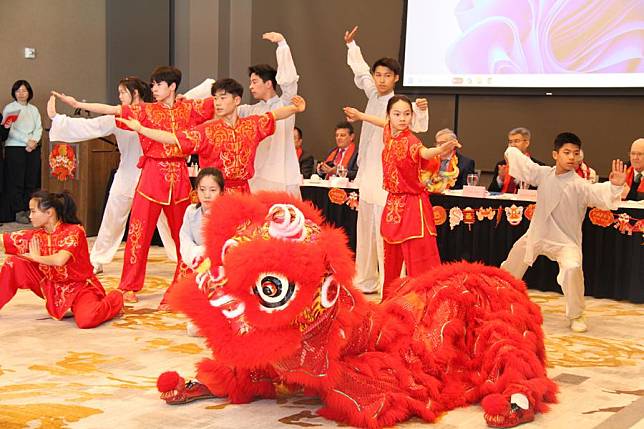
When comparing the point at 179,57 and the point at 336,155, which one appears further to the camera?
the point at 179,57

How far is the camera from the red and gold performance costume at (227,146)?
5074 millimetres

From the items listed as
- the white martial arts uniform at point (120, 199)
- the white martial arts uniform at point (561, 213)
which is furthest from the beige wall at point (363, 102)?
the white martial arts uniform at point (120, 199)

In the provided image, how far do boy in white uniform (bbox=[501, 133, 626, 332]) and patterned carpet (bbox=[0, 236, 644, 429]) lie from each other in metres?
0.27

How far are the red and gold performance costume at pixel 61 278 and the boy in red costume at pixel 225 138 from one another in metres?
0.70

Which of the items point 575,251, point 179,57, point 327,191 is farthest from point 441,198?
point 179,57

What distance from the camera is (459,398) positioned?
3.44m

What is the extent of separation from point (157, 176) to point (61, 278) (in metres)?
0.89

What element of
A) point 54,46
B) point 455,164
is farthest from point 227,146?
point 54,46

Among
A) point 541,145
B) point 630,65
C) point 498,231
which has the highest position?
point 630,65

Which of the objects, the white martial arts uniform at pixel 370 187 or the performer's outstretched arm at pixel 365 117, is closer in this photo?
the performer's outstretched arm at pixel 365 117

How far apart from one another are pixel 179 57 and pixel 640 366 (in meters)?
7.43

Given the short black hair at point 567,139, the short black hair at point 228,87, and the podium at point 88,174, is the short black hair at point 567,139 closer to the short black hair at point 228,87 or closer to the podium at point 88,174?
the short black hair at point 228,87

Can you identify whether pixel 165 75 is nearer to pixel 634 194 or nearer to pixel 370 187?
pixel 370 187

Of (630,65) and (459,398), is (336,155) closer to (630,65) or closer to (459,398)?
(630,65)
